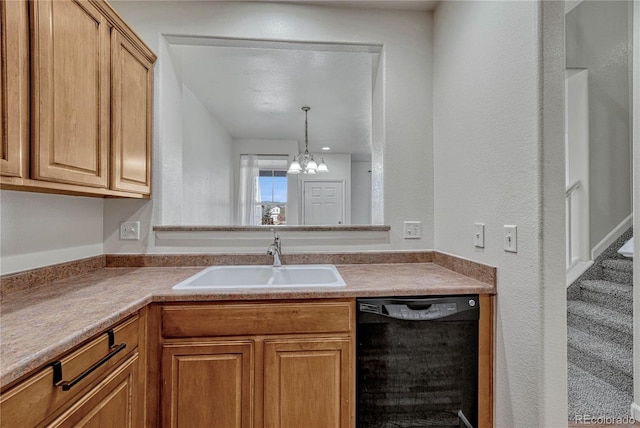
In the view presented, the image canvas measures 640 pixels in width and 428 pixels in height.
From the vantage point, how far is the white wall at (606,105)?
287cm

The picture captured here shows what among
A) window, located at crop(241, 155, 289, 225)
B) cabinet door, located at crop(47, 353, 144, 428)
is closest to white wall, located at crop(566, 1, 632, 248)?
cabinet door, located at crop(47, 353, 144, 428)

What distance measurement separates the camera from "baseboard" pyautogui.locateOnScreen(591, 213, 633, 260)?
2.80 meters

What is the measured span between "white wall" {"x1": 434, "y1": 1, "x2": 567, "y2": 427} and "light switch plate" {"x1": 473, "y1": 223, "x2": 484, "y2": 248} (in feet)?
0.12

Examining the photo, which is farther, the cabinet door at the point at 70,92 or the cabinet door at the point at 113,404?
the cabinet door at the point at 70,92

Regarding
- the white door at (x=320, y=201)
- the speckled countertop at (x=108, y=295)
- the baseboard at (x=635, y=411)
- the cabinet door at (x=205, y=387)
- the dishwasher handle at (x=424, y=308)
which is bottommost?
the baseboard at (x=635, y=411)

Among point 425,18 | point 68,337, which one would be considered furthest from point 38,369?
point 425,18

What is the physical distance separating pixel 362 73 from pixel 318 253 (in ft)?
6.13

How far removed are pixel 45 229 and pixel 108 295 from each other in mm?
539

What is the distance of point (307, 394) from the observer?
1.31 m

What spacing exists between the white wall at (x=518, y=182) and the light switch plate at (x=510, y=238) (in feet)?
0.08

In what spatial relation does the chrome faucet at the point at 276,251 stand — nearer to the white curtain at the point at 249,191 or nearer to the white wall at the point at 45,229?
the white wall at the point at 45,229

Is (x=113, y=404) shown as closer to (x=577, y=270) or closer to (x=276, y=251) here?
(x=276, y=251)

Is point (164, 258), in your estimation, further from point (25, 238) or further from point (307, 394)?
point (307, 394)

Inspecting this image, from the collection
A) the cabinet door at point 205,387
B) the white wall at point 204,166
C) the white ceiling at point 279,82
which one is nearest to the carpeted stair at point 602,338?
the cabinet door at point 205,387
